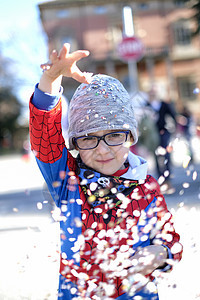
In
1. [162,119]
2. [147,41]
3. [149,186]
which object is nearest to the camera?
[149,186]

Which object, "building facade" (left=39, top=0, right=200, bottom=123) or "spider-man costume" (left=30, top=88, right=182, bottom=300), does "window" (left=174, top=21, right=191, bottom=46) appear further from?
"spider-man costume" (left=30, top=88, right=182, bottom=300)

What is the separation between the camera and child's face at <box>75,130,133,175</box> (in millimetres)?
1595

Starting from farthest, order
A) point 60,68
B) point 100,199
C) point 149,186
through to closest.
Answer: point 149,186 → point 100,199 → point 60,68

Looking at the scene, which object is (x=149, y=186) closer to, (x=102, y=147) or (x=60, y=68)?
(x=102, y=147)

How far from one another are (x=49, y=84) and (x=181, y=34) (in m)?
31.5

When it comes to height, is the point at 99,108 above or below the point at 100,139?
above

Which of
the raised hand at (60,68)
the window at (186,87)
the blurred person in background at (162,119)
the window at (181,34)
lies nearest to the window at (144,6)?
the window at (181,34)

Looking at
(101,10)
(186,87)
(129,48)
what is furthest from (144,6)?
(129,48)

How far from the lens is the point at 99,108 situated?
61.7 inches

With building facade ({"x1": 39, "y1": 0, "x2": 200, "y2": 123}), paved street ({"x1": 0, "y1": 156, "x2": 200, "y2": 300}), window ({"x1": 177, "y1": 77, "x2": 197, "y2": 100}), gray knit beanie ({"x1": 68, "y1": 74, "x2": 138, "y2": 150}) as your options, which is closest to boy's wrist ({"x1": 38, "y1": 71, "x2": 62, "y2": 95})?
gray knit beanie ({"x1": 68, "y1": 74, "x2": 138, "y2": 150})

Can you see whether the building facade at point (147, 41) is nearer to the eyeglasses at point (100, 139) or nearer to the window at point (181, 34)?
the window at point (181, 34)

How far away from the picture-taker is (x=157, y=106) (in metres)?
6.52

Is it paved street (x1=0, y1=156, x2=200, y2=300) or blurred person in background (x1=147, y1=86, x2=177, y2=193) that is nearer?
paved street (x1=0, y1=156, x2=200, y2=300)

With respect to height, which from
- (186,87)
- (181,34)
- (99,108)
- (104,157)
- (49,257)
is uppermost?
(181,34)
